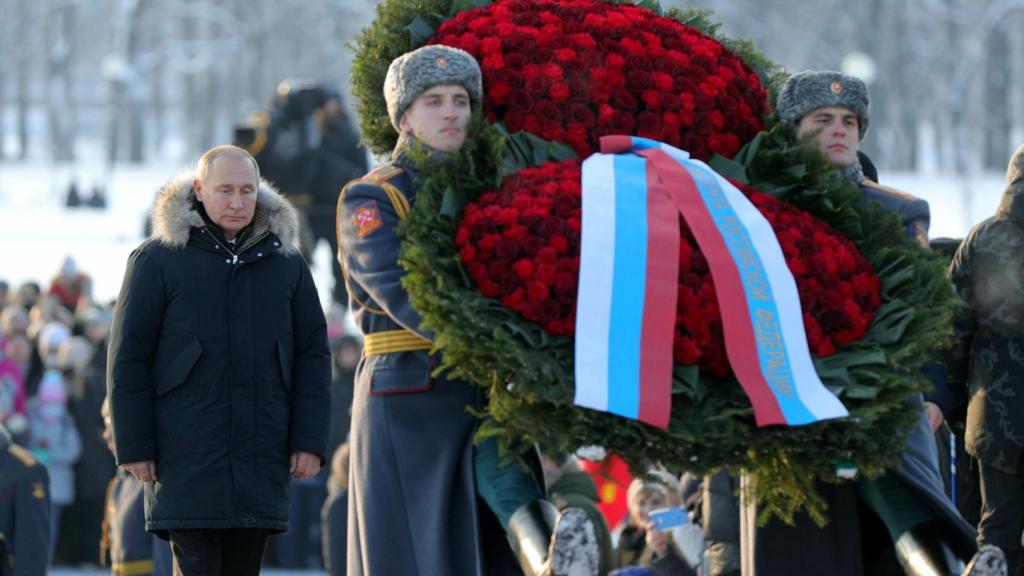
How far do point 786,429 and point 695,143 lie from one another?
137 cm

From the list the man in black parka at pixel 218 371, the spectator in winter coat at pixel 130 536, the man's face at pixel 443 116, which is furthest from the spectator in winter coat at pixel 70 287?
the man's face at pixel 443 116

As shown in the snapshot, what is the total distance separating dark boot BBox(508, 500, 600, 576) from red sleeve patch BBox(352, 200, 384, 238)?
1047 mm

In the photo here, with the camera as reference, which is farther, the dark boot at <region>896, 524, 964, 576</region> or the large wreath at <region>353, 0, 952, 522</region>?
the dark boot at <region>896, 524, 964, 576</region>

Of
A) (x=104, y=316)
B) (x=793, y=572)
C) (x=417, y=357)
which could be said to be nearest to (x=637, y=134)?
(x=417, y=357)

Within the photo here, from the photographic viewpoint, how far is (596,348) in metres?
6.01

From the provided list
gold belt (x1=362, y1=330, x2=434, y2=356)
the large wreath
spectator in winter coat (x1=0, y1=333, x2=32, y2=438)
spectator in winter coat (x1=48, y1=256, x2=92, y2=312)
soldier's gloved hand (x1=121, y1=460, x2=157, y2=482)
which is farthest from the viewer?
spectator in winter coat (x1=48, y1=256, x2=92, y2=312)

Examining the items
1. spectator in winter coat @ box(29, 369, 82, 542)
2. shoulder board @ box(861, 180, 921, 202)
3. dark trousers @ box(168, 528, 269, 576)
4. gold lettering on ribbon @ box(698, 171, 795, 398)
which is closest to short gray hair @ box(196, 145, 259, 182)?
dark trousers @ box(168, 528, 269, 576)

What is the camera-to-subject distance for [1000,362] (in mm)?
7859

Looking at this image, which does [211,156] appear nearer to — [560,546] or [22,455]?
[560,546]

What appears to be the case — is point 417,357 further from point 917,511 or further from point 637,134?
point 917,511

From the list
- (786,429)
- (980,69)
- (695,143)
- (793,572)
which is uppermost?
(980,69)

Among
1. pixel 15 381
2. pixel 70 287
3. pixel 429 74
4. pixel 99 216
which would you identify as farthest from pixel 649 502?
pixel 99 216

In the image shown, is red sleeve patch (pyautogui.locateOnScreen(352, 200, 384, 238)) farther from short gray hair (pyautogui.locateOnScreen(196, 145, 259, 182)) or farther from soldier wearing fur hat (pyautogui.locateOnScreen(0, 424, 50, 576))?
soldier wearing fur hat (pyautogui.locateOnScreen(0, 424, 50, 576))

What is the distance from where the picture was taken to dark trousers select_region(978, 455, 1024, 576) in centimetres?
784
